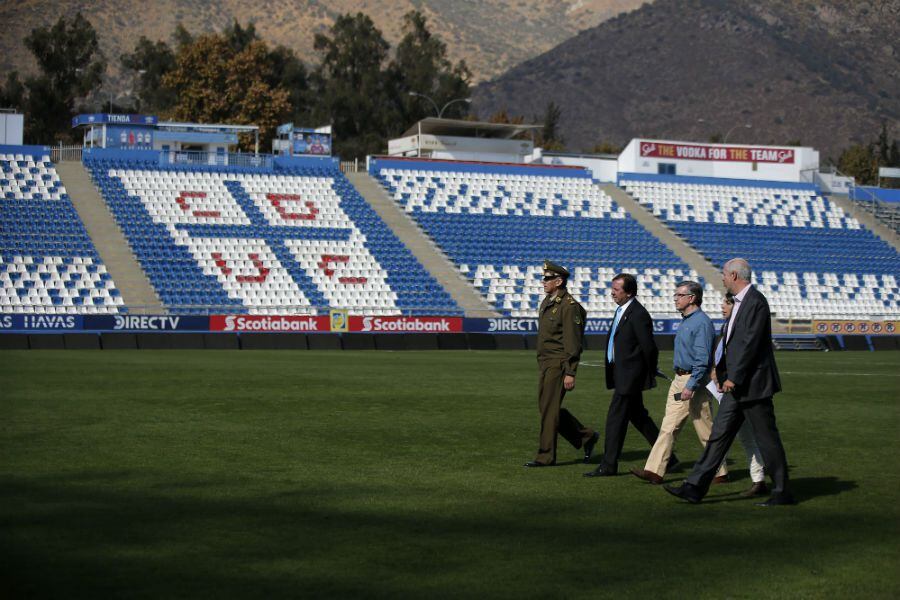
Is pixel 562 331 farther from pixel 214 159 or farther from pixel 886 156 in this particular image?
pixel 886 156

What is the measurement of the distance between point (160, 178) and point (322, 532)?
4866 cm

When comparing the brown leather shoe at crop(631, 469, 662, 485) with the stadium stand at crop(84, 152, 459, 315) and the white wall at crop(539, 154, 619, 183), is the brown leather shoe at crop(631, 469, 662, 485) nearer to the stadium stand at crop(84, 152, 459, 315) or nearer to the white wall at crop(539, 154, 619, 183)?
the stadium stand at crop(84, 152, 459, 315)

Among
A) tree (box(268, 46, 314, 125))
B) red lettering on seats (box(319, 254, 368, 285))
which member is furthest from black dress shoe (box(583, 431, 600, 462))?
tree (box(268, 46, 314, 125))

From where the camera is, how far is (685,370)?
1258 centimetres

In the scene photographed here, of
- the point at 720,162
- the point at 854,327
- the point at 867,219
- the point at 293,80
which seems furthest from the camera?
the point at 293,80

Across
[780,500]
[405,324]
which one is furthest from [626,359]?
[405,324]

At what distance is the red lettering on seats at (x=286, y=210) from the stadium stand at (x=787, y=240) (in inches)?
732

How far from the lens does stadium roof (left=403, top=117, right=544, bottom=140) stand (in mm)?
67062

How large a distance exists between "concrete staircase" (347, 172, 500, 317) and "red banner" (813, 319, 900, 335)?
13.6 meters

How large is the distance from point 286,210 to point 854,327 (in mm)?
25441

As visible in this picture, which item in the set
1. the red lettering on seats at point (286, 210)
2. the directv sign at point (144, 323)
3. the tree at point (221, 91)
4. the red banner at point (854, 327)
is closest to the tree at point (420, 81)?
the tree at point (221, 91)

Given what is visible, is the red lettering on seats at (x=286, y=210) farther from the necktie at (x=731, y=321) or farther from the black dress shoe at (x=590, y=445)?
the necktie at (x=731, y=321)

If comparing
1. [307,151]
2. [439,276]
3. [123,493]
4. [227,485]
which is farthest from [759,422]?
[307,151]

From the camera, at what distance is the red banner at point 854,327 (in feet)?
166
